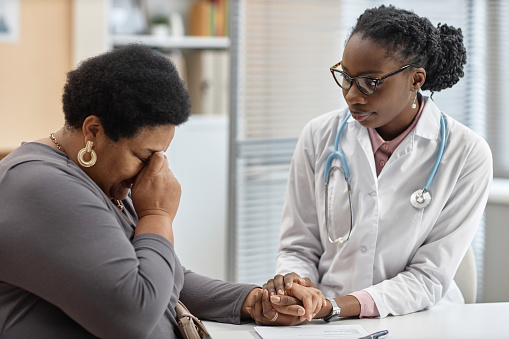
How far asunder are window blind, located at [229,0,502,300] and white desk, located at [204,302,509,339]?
4.48 ft

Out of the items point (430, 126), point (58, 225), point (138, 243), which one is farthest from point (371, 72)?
point (58, 225)

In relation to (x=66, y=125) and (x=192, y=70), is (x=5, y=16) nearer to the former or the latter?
(x=192, y=70)

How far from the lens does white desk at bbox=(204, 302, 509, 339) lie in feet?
4.64

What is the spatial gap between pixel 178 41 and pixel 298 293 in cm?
262

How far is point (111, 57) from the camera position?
1.27 m

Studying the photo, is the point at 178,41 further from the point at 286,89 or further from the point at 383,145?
the point at 383,145

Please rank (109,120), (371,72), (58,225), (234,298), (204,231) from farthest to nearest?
1. (204,231)
2. (371,72)
3. (234,298)
4. (109,120)
5. (58,225)

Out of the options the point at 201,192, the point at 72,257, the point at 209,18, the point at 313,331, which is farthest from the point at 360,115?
the point at 209,18

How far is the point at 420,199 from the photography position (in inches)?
67.6

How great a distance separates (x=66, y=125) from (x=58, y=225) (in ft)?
0.91

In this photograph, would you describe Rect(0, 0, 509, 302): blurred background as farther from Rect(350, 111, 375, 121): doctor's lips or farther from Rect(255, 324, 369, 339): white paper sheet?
Rect(255, 324, 369, 339): white paper sheet

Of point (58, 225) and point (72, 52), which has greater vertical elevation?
point (72, 52)

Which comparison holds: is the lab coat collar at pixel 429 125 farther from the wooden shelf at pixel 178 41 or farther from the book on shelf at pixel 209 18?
the book on shelf at pixel 209 18

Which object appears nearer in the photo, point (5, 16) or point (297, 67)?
point (297, 67)
